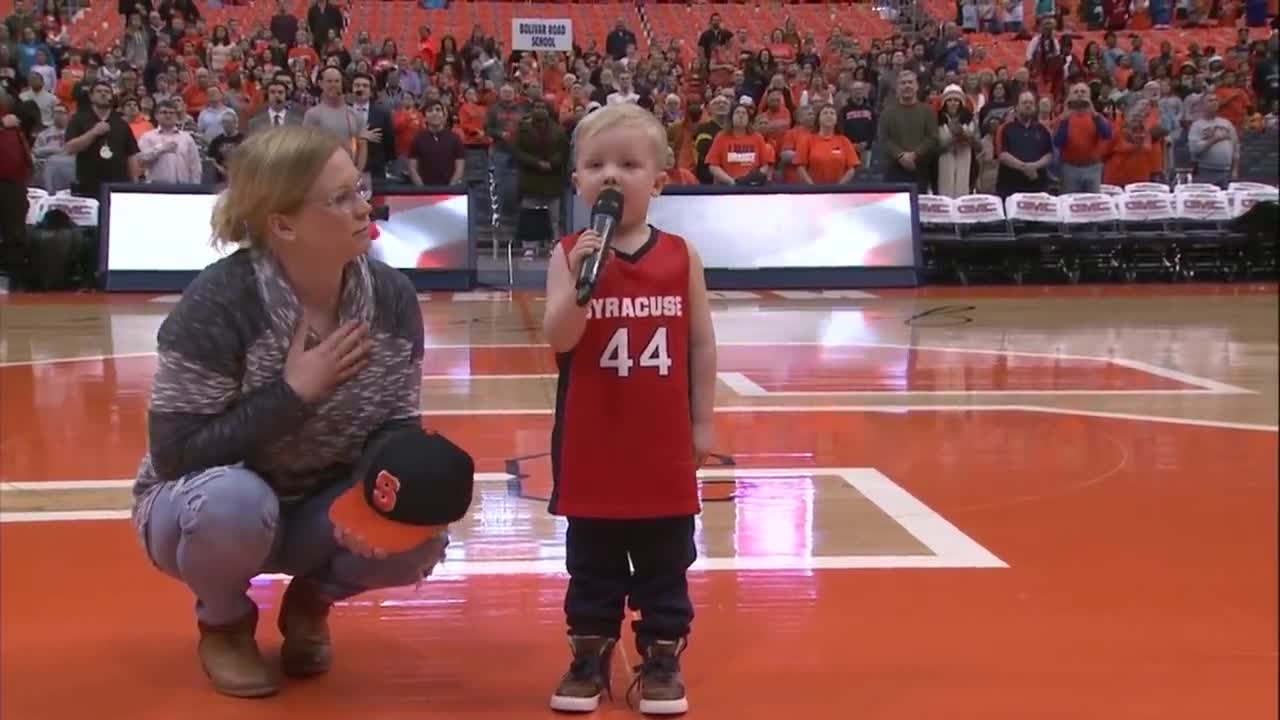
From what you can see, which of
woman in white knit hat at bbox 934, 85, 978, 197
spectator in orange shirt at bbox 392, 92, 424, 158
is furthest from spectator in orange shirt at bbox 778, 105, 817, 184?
spectator in orange shirt at bbox 392, 92, 424, 158

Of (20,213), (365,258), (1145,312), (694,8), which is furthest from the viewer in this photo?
(694,8)

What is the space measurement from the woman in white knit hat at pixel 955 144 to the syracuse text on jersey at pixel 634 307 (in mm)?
11434

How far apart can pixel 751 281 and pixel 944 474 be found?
764cm

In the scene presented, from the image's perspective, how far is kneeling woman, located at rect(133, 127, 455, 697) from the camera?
2721 mm

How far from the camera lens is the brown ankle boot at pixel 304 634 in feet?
9.88

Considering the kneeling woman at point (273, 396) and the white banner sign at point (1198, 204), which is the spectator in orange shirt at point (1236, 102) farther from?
the white banner sign at point (1198, 204)

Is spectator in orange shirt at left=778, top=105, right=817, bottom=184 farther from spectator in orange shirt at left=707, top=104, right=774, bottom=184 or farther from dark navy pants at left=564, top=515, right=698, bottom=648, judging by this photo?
dark navy pants at left=564, top=515, right=698, bottom=648

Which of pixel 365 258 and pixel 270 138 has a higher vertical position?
pixel 270 138

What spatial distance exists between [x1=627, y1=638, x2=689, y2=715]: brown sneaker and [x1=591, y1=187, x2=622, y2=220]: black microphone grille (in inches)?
33.7

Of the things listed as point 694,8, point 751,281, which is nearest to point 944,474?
point 751,281

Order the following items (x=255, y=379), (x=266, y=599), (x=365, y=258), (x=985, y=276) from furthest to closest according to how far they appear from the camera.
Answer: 1. (x=985, y=276)
2. (x=266, y=599)
3. (x=365, y=258)
4. (x=255, y=379)

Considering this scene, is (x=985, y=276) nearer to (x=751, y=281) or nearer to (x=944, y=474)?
(x=751, y=281)

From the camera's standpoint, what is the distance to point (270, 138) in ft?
9.17

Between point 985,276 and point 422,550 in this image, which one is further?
point 985,276
